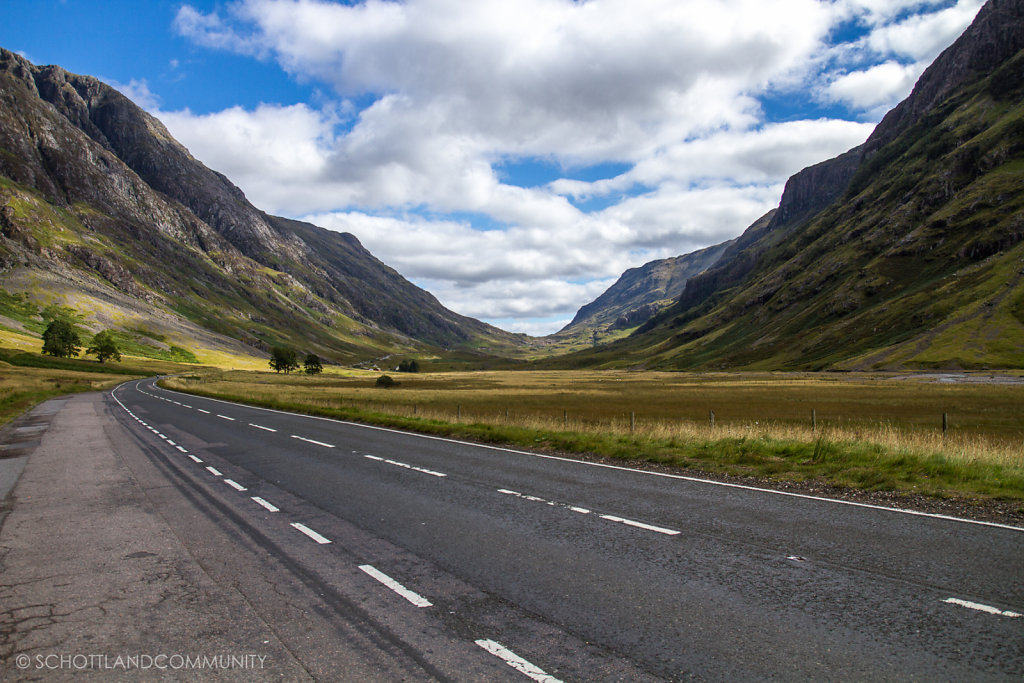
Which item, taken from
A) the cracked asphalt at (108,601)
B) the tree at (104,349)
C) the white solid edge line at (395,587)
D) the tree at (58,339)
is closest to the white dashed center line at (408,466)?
the cracked asphalt at (108,601)

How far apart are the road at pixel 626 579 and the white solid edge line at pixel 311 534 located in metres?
0.05

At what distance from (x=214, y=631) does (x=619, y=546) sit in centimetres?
549

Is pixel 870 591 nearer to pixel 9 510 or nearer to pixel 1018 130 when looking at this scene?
pixel 9 510

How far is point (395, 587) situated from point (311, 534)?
2.98 metres

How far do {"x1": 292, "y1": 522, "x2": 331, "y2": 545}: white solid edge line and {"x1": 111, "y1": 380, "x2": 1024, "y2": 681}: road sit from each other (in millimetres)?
50

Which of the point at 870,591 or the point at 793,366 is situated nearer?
the point at 870,591

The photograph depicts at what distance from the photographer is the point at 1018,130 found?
174750 mm

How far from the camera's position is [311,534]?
29.3 feet

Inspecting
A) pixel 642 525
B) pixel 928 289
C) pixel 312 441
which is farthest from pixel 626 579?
pixel 928 289

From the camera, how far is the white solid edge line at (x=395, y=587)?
6.25 m

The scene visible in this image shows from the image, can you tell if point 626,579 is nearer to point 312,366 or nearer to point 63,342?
point 63,342

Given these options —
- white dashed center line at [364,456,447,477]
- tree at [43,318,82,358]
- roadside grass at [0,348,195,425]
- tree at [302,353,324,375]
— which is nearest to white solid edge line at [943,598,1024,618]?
white dashed center line at [364,456,447,477]

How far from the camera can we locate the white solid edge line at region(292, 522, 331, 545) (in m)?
8.57

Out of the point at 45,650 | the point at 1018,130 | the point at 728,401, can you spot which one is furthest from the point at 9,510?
the point at 1018,130
